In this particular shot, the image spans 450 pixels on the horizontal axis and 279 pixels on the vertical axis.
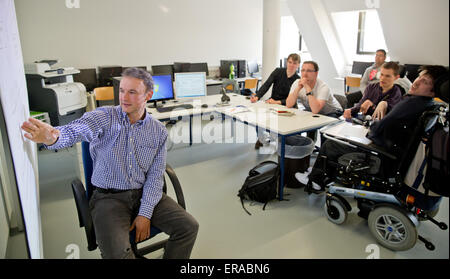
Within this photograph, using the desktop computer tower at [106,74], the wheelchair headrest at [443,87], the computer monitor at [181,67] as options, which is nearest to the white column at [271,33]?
the computer monitor at [181,67]

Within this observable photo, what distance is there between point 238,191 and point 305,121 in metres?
0.98

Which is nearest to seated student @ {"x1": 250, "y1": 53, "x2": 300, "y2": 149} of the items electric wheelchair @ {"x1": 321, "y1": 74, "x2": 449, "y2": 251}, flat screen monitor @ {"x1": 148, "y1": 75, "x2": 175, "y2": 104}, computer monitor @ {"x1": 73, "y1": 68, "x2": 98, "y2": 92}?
flat screen monitor @ {"x1": 148, "y1": 75, "x2": 175, "y2": 104}

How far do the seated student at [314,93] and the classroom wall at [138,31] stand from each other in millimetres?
3754

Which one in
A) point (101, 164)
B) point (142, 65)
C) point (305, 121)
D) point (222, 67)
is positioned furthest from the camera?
point (222, 67)

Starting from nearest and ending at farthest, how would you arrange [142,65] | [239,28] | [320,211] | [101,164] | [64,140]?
[64,140] < [101,164] < [320,211] < [142,65] < [239,28]

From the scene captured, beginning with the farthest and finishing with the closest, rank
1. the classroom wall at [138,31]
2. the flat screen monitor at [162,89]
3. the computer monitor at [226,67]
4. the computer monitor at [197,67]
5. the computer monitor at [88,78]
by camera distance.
Result: the computer monitor at [226,67]
the computer monitor at [197,67]
the computer monitor at [88,78]
the classroom wall at [138,31]
the flat screen monitor at [162,89]

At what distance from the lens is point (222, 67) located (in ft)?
21.4

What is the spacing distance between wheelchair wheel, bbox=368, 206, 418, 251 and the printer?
148 inches

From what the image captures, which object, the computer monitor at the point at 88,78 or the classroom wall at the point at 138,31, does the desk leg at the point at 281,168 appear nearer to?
the computer monitor at the point at 88,78

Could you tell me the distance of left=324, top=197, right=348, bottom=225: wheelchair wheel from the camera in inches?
86.7

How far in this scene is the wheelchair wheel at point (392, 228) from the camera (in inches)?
72.2

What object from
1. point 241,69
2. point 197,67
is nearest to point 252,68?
point 241,69
